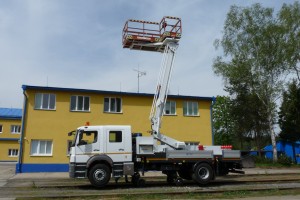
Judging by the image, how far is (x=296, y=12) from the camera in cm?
3359

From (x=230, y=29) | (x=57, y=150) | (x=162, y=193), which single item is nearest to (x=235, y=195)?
(x=162, y=193)

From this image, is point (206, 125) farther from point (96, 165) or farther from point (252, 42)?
point (96, 165)

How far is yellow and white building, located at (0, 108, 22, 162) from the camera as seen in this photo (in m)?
50.9

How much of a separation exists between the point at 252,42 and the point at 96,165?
25.2 metres

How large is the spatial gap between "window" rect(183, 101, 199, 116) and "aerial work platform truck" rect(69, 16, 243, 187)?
1258 centimetres

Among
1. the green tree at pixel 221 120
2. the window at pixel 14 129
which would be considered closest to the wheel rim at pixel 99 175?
the window at pixel 14 129

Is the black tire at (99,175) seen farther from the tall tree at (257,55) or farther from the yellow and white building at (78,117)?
the tall tree at (257,55)

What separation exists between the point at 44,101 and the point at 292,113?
90.2 ft

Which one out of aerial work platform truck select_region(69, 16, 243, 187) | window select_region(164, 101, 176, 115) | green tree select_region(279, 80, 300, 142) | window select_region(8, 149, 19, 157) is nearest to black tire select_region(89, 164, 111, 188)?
aerial work platform truck select_region(69, 16, 243, 187)

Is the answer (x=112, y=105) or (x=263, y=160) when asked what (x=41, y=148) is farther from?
(x=263, y=160)

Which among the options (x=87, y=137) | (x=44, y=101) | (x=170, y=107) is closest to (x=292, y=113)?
(x=170, y=107)

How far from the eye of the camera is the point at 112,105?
27.5 m

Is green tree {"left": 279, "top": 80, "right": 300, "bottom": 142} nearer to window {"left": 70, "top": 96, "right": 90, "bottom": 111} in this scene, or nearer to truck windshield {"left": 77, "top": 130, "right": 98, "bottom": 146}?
window {"left": 70, "top": 96, "right": 90, "bottom": 111}

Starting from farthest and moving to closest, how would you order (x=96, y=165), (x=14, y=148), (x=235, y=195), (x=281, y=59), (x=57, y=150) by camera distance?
(x=14, y=148)
(x=281, y=59)
(x=57, y=150)
(x=96, y=165)
(x=235, y=195)
